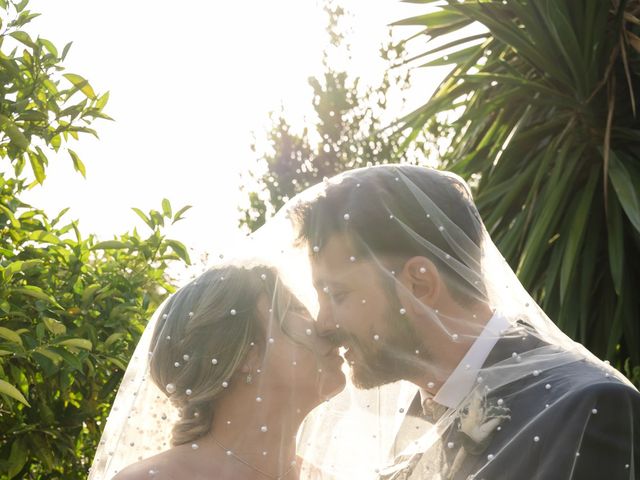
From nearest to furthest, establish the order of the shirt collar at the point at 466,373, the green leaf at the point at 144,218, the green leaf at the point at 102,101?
the shirt collar at the point at 466,373 → the green leaf at the point at 102,101 → the green leaf at the point at 144,218

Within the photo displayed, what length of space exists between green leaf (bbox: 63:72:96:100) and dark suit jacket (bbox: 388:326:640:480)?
1888mm

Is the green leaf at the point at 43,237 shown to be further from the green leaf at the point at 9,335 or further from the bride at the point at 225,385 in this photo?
the bride at the point at 225,385

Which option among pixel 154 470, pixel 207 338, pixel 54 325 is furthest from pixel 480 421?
pixel 54 325

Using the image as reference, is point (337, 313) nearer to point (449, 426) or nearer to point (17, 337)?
point (449, 426)

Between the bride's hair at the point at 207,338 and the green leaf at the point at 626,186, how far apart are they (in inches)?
112

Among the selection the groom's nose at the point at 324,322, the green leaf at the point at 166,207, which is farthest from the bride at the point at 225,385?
the green leaf at the point at 166,207

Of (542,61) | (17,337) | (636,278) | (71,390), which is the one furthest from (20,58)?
(636,278)

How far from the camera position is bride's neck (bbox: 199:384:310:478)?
8.20ft

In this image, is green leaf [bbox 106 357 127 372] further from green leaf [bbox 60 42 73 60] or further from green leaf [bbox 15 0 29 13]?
green leaf [bbox 15 0 29 13]

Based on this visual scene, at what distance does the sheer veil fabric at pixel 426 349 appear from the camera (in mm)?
1872

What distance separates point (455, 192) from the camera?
2.37m

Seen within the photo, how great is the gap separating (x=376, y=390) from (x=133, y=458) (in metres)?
0.77

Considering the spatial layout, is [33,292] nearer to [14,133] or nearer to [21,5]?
[14,133]

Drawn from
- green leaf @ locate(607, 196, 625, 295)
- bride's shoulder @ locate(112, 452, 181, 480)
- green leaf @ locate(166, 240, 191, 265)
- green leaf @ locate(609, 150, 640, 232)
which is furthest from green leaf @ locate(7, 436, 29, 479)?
green leaf @ locate(609, 150, 640, 232)
